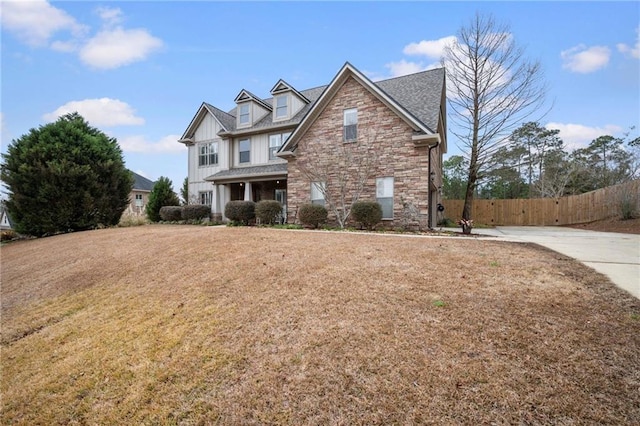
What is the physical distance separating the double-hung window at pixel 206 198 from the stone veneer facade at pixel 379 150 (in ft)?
26.1

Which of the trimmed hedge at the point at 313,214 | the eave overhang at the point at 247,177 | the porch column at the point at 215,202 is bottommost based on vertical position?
the trimmed hedge at the point at 313,214

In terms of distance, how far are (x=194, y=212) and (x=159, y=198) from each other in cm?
370

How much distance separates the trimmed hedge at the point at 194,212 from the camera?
17891mm

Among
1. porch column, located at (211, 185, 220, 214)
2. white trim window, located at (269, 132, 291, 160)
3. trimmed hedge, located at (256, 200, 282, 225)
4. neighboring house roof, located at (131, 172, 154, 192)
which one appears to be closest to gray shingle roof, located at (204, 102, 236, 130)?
white trim window, located at (269, 132, 291, 160)

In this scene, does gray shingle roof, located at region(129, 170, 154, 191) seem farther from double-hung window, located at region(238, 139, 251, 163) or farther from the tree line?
the tree line

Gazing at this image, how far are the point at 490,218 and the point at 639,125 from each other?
17809 mm

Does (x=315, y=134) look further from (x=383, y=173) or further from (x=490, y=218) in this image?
(x=490, y=218)

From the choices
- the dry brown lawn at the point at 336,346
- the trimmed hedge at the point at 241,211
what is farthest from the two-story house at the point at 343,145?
the dry brown lawn at the point at 336,346

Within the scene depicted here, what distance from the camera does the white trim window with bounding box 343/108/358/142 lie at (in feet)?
44.1

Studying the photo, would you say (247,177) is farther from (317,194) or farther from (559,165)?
(559,165)

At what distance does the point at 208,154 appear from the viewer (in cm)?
1988

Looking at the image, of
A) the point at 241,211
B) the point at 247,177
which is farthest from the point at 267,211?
the point at 247,177

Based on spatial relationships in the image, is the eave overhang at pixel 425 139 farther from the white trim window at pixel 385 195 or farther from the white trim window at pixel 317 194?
the white trim window at pixel 317 194

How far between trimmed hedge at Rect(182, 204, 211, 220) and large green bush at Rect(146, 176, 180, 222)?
2883 millimetres
